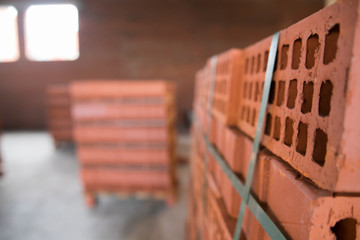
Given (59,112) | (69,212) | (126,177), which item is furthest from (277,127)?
(59,112)

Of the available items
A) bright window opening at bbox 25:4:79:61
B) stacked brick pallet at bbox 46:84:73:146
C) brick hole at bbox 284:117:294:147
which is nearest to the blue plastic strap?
brick hole at bbox 284:117:294:147

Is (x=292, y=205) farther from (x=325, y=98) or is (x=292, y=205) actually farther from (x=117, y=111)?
(x=117, y=111)

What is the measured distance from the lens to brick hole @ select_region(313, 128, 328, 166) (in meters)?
0.65

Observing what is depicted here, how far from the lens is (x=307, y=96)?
720mm

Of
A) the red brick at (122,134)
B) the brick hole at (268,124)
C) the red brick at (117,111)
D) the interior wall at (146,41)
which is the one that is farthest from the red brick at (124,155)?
the interior wall at (146,41)

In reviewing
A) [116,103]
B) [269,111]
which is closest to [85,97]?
[116,103]

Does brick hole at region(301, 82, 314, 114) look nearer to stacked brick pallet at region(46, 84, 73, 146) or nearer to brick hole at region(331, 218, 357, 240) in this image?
brick hole at region(331, 218, 357, 240)

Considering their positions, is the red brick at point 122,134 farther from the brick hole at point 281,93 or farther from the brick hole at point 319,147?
the brick hole at point 319,147

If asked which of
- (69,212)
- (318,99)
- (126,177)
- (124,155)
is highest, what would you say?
(318,99)

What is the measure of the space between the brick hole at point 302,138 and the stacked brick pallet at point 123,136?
273 cm

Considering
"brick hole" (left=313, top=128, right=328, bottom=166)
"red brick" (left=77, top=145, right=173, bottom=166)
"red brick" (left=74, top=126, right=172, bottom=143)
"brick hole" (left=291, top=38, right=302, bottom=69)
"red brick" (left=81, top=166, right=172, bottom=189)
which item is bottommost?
"red brick" (left=81, top=166, right=172, bottom=189)

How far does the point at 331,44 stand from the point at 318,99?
0.14 metres

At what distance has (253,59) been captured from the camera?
1.22 m

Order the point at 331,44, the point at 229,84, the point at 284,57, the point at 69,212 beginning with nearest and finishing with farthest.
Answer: the point at 331,44
the point at 284,57
the point at 229,84
the point at 69,212
